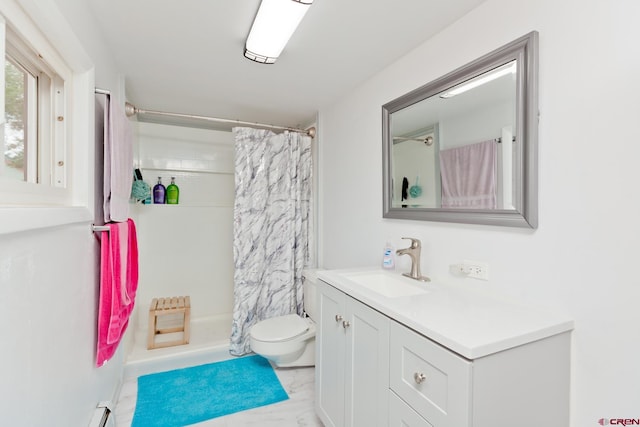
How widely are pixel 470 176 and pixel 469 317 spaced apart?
69cm

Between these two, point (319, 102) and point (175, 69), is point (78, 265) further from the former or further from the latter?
point (319, 102)

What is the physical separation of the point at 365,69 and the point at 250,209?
147 centimetres

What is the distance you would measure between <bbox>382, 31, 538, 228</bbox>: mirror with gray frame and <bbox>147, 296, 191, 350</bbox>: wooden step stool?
80.7 inches

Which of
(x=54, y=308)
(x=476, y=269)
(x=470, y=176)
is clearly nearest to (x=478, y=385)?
(x=476, y=269)

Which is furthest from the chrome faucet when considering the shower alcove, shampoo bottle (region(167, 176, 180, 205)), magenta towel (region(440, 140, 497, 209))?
shampoo bottle (region(167, 176, 180, 205))

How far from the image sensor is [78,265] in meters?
1.23

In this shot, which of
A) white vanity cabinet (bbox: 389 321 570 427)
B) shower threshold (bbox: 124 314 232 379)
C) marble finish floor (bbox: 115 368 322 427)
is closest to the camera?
white vanity cabinet (bbox: 389 321 570 427)

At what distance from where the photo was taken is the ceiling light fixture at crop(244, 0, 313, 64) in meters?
1.29

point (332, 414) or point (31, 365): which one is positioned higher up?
point (31, 365)

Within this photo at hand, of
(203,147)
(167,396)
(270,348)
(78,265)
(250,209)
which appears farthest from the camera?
(203,147)

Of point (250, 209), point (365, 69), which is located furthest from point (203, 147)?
point (365, 69)

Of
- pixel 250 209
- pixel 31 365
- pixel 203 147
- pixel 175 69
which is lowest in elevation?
pixel 31 365

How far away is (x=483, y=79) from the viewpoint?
1.34 metres

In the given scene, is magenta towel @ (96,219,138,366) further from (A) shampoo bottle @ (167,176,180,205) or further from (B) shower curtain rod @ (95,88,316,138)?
(A) shampoo bottle @ (167,176,180,205)
